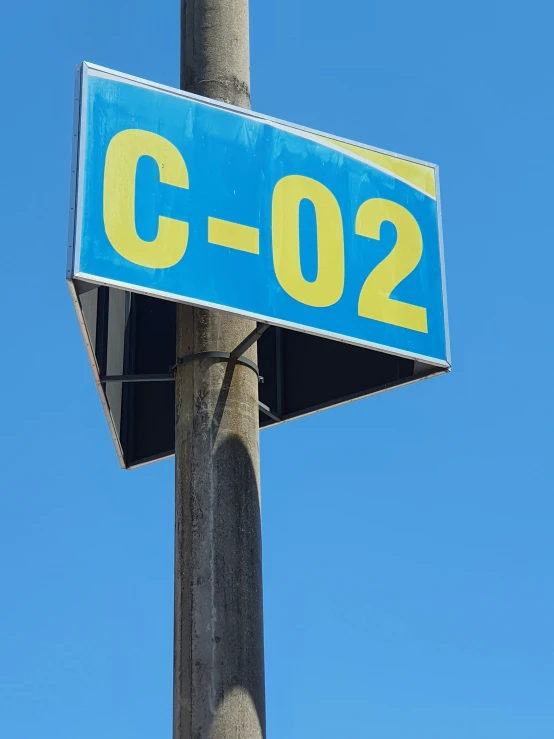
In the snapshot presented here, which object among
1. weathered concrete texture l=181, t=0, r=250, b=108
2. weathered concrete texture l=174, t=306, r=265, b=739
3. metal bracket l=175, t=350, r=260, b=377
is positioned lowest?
weathered concrete texture l=174, t=306, r=265, b=739

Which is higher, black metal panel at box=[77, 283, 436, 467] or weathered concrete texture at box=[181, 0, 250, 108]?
weathered concrete texture at box=[181, 0, 250, 108]

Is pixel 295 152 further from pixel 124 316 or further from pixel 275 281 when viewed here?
pixel 124 316

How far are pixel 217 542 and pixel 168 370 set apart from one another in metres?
2.24

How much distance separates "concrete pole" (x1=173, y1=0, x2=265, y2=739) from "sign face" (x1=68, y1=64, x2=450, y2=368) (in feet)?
1.30

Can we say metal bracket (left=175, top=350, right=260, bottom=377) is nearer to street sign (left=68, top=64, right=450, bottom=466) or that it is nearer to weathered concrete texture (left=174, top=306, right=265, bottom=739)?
weathered concrete texture (left=174, top=306, right=265, bottom=739)

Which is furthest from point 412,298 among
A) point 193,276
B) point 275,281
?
point 193,276

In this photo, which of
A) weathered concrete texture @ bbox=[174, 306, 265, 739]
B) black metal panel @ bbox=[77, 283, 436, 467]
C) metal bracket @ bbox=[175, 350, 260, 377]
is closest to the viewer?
weathered concrete texture @ bbox=[174, 306, 265, 739]

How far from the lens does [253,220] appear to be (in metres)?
6.47

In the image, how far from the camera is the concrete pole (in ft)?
17.9

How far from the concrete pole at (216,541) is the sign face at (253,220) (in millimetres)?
395

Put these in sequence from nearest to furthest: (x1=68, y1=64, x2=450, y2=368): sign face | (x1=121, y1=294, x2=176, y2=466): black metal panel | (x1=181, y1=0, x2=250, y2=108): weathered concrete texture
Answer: (x1=68, y1=64, x2=450, y2=368): sign face < (x1=181, y1=0, x2=250, y2=108): weathered concrete texture < (x1=121, y1=294, x2=176, y2=466): black metal panel

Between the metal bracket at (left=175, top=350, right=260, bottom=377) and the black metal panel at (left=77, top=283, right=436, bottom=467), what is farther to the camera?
the black metal panel at (left=77, top=283, right=436, bottom=467)

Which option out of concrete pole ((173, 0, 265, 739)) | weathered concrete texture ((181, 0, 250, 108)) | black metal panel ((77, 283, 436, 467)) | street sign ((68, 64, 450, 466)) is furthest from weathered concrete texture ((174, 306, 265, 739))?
weathered concrete texture ((181, 0, 250, 108))

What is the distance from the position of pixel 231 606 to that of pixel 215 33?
328 centimetres
